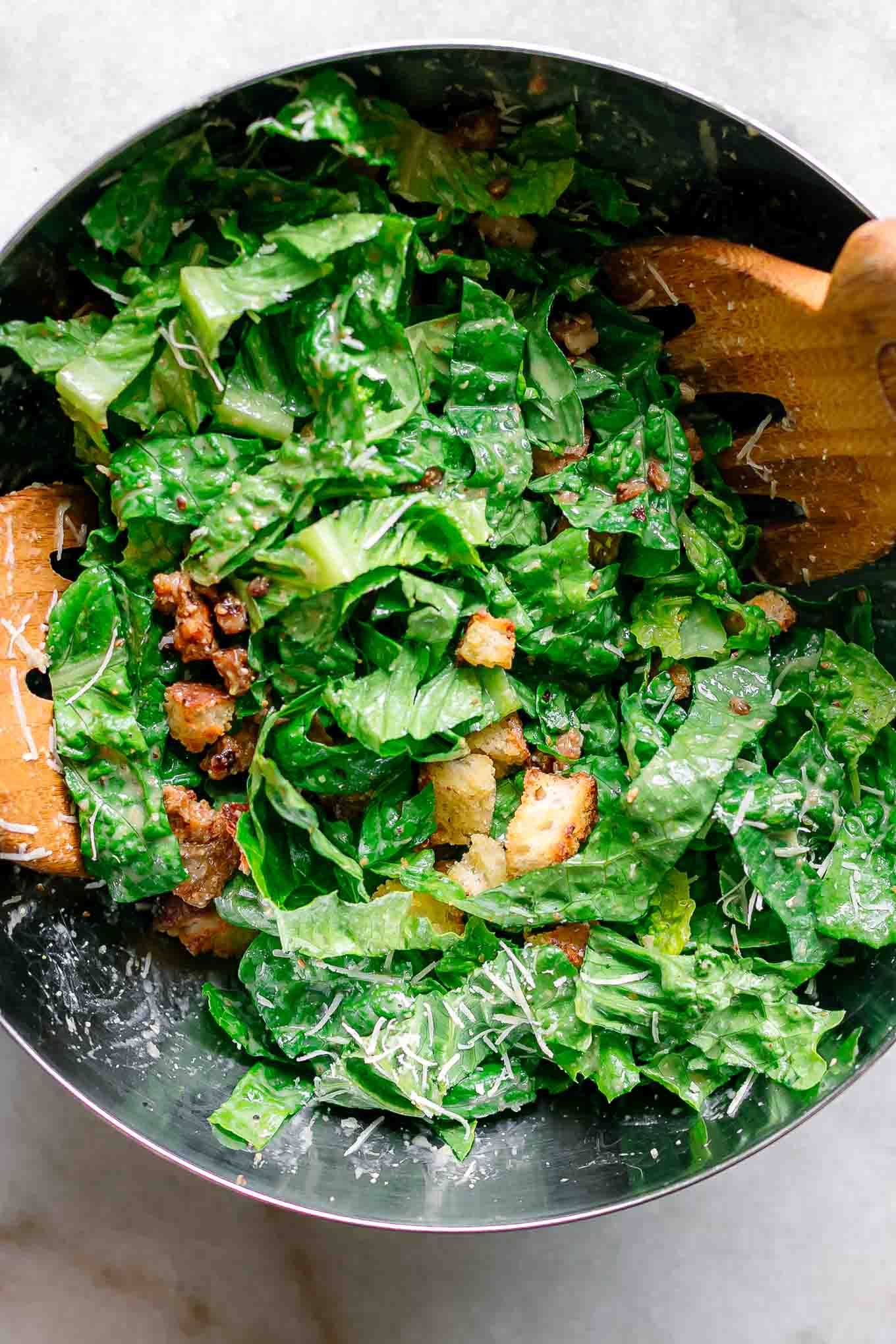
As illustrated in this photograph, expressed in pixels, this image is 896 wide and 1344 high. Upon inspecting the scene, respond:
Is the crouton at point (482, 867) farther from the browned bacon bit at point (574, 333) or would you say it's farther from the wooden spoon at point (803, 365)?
the browned bacon bit at point (574, 333)

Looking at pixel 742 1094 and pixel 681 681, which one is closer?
pixel 742 1094

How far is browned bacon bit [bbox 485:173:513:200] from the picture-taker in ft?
9.61

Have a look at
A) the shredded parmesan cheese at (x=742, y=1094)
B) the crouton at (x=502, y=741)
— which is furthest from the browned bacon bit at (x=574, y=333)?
the shredded parmesan cheese at (x=742, y=1094)

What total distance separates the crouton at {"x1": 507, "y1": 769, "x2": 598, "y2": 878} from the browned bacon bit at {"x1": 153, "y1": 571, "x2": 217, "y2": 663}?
0.96 m

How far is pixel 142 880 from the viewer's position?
118 inches

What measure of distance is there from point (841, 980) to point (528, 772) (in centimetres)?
107

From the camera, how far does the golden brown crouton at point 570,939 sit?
10.5 feet

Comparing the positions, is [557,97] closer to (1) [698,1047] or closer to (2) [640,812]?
(2) [640,812]

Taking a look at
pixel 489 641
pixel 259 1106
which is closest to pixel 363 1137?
pixel 259 1106

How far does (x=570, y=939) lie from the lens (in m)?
3.23

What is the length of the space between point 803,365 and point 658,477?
0.48 meters

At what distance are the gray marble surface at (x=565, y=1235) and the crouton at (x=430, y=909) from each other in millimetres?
1151

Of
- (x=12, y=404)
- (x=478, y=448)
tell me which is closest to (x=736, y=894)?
(x=478, y=448)

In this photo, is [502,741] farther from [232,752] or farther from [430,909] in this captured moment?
[232,752]
